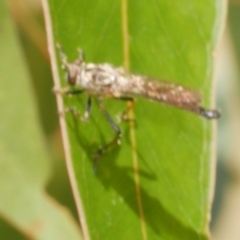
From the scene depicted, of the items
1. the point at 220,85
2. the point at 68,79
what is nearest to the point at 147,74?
the point at 68,79

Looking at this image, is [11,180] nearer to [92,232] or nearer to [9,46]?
[9,46]

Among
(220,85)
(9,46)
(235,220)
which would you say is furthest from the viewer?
(235,220)

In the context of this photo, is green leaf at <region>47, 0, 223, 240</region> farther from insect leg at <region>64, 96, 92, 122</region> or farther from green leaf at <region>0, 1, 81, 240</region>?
green leaf at <region>0, 1, 81, 240</region>

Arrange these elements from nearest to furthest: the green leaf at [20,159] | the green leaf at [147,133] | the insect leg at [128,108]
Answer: the green leaf at [147,133], the insect leg at [128,108], the green leaf at [20,159]

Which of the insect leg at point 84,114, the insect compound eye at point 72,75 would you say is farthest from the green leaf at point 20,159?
the insect leg at point 84,114

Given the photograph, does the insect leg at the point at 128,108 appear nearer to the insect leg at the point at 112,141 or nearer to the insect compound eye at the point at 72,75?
the insect leg at the point at 112,141

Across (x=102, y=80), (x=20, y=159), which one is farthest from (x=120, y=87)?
(x=20, y=159)
